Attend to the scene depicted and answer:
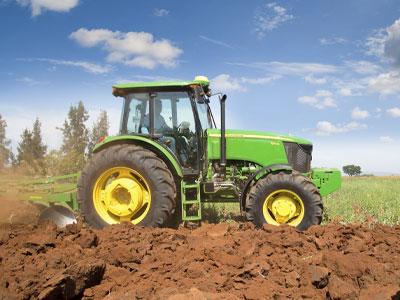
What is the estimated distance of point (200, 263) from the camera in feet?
11.7

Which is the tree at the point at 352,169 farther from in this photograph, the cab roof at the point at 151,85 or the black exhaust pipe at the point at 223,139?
the cab roof at the point at 151,85

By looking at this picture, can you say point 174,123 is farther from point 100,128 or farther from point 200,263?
point 100,128

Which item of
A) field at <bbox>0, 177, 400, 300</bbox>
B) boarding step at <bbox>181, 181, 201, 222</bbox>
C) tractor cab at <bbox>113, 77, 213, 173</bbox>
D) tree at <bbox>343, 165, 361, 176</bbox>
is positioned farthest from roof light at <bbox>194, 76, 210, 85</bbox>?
tree at <bbox>343, 165, 361, 176</bbox>

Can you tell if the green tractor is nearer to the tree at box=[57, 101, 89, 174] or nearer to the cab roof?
the cab roof

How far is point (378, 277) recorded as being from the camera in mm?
3137

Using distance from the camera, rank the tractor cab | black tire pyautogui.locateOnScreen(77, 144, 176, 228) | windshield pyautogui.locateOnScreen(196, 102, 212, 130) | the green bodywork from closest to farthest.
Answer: black tire pyautogui.locateOnScreen(77, 144, 176, 228), the tractor cab, windshield pyautogui.locateOnScreen(196, 102, 212, 130), the green bodywork

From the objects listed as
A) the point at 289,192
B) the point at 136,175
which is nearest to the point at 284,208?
the point at 289,192

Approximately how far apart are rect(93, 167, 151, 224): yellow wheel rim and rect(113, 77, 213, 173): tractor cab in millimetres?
729

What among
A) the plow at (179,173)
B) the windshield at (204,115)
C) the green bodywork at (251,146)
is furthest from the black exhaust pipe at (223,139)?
the windshield at (204,115)

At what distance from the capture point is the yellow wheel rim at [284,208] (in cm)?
527

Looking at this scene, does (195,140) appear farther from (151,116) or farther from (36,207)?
(36,207)

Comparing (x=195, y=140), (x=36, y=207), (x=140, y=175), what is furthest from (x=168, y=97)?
(x=36, y=207)

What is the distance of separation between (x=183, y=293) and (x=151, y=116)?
3.28 metres

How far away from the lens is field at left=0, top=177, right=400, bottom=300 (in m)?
2.92
